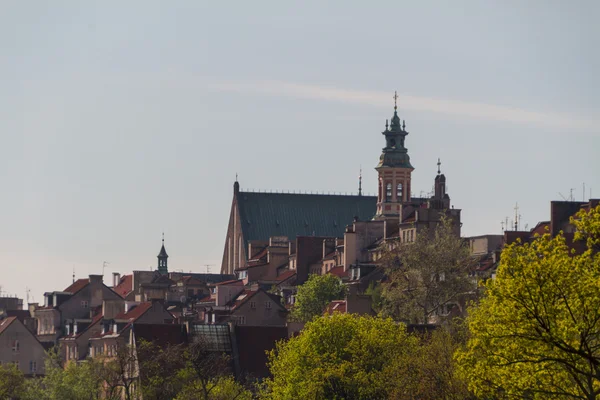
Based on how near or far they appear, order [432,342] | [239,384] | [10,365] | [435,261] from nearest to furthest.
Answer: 1. [432,342]
2. [239,384]
3. [435,261]
4. [10,365]

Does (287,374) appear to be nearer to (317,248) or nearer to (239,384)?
(239,384)

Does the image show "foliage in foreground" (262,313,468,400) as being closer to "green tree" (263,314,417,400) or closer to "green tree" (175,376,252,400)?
"green tree" (263,314,417,400)

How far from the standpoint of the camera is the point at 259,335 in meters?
121

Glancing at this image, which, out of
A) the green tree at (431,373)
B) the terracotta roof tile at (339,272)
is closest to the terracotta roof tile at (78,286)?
the terracotta roof tile at (339,272)

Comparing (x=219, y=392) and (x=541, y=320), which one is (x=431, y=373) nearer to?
(x=219, y=392)

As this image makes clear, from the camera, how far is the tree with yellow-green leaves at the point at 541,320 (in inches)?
1945

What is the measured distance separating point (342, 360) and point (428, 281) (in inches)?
1475

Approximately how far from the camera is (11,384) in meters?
137

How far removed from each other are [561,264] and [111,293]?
419ft

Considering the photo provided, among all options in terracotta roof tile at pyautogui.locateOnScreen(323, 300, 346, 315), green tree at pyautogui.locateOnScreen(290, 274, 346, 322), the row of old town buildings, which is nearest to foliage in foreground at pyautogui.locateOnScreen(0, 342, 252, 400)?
the row of old town buildings

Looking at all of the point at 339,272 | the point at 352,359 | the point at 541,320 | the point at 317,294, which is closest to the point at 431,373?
the point at 352,359

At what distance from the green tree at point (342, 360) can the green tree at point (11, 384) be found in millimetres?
40120

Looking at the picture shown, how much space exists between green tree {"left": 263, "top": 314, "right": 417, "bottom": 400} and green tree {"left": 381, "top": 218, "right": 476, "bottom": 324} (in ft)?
87.8

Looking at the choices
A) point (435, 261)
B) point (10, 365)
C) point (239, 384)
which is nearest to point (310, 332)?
point (239, 384)
